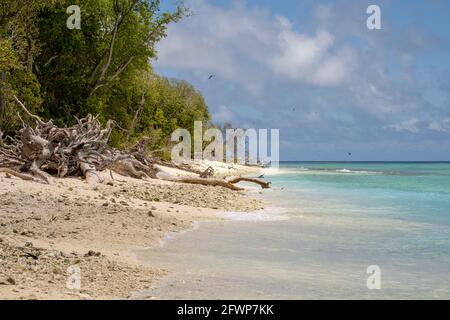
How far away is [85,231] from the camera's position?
9.08 metres

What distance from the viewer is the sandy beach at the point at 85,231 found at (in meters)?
5.89

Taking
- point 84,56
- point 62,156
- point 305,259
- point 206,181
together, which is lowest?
point 305,259

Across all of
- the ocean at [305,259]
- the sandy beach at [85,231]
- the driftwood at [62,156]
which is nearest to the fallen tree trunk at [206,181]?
the driftwood at [62,156]

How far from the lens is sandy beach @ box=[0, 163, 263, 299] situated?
19.3ft

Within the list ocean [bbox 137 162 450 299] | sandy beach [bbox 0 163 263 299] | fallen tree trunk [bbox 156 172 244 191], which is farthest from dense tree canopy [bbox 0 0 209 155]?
ocean [bbox 137 162 450 299]

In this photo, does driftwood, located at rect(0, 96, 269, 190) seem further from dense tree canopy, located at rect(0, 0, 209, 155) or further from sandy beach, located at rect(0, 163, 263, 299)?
dense tree canopy, located at rect(0, 0, 209, 155)

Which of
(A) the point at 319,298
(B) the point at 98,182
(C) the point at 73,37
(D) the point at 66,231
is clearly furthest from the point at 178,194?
(C) the point at 73,37

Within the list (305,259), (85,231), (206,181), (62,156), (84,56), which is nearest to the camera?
(305,259)

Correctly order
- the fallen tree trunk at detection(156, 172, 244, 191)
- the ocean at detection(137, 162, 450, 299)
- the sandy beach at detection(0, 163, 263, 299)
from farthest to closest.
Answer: the fallen tree trunk at detection(156, 172, 244, 191)
the ocean at detection(137, 162, 450, 299)
the sandy beach at detection(0, 163, 263, 299)

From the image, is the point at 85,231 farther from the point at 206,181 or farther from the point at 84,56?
the point at 84,56

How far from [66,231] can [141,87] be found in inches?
1155

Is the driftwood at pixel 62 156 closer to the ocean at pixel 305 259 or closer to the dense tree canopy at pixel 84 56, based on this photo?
the dense tree canopy at pixel 84 56

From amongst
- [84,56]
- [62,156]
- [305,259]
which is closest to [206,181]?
[62,156]
